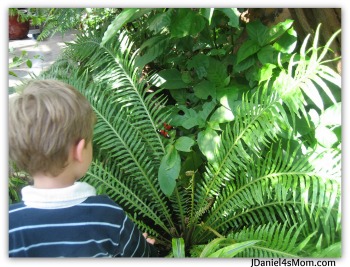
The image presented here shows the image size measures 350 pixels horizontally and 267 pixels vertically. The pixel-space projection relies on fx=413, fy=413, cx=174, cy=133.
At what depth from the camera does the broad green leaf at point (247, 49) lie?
4.73 feet

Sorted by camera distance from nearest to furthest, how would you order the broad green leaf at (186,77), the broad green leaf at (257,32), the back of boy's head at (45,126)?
the back of boy's head at (45,126) → the broad green leaf at (257,32) → the broad green leaf at (186,77)

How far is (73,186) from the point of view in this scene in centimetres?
93

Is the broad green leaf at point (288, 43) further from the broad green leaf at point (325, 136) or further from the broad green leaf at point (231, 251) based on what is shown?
the broad green leaf at point (231, 251)

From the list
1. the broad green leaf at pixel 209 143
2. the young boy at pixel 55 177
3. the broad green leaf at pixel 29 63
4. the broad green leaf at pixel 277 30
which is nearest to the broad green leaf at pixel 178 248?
the broad green leaf at pixel 209 143

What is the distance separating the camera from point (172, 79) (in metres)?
1.59

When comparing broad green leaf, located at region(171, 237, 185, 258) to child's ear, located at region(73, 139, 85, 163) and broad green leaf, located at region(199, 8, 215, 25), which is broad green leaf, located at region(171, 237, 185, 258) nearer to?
child's ear, located at region(73, 139, 85, 163)

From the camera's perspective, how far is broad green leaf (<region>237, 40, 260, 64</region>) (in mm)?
1441

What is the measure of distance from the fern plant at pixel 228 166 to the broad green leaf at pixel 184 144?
27 millimetres

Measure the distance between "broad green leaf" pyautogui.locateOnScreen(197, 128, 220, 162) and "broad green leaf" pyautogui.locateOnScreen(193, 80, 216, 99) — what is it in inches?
6.1

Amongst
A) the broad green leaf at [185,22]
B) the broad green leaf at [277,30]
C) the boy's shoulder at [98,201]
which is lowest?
the boy's shoulder at [98,201]

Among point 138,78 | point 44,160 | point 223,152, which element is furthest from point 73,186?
point 138,78

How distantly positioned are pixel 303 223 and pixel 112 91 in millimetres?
831

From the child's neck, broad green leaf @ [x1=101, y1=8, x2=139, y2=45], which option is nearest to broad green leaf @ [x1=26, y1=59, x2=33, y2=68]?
broad green leaf @ [x1=101, y1=8, x2=139, y2=45]

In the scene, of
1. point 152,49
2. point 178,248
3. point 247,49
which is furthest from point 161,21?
point 178,248
